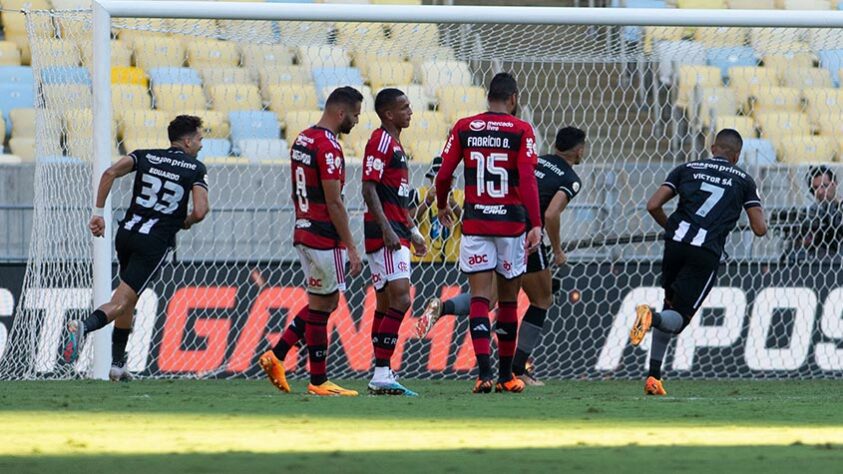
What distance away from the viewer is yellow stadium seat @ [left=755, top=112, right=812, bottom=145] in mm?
13414

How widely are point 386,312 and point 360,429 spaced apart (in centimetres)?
274

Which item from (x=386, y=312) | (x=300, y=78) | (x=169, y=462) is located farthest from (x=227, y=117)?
(x=169, y=462)

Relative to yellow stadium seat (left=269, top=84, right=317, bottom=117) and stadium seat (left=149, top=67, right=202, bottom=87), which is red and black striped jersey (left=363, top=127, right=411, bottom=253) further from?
stadium seat (left=149, top=67, right=202, bottom=87)

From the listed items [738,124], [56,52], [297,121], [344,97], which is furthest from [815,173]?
[56,52]

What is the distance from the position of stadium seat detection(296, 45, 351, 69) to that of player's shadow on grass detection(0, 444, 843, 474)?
8.52 m

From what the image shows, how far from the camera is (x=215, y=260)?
1093 cm

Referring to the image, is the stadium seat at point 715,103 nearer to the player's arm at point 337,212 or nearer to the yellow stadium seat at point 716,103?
the yellow stadium seat at point 716,103

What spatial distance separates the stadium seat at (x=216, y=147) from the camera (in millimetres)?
12172

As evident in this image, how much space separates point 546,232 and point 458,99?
12.9ft

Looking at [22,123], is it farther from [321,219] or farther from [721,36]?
[721,36]

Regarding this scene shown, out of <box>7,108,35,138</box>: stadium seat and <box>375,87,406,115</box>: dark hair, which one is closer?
<box>375,87,406,115</box>: dark hair

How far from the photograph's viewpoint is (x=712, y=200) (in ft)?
29.0

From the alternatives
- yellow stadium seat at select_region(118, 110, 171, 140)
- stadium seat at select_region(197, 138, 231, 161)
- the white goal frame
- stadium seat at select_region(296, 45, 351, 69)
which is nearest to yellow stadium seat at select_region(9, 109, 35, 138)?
yellow stadium seat at select_region(118, 110, 171, 140)

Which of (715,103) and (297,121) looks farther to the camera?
(715,103)
